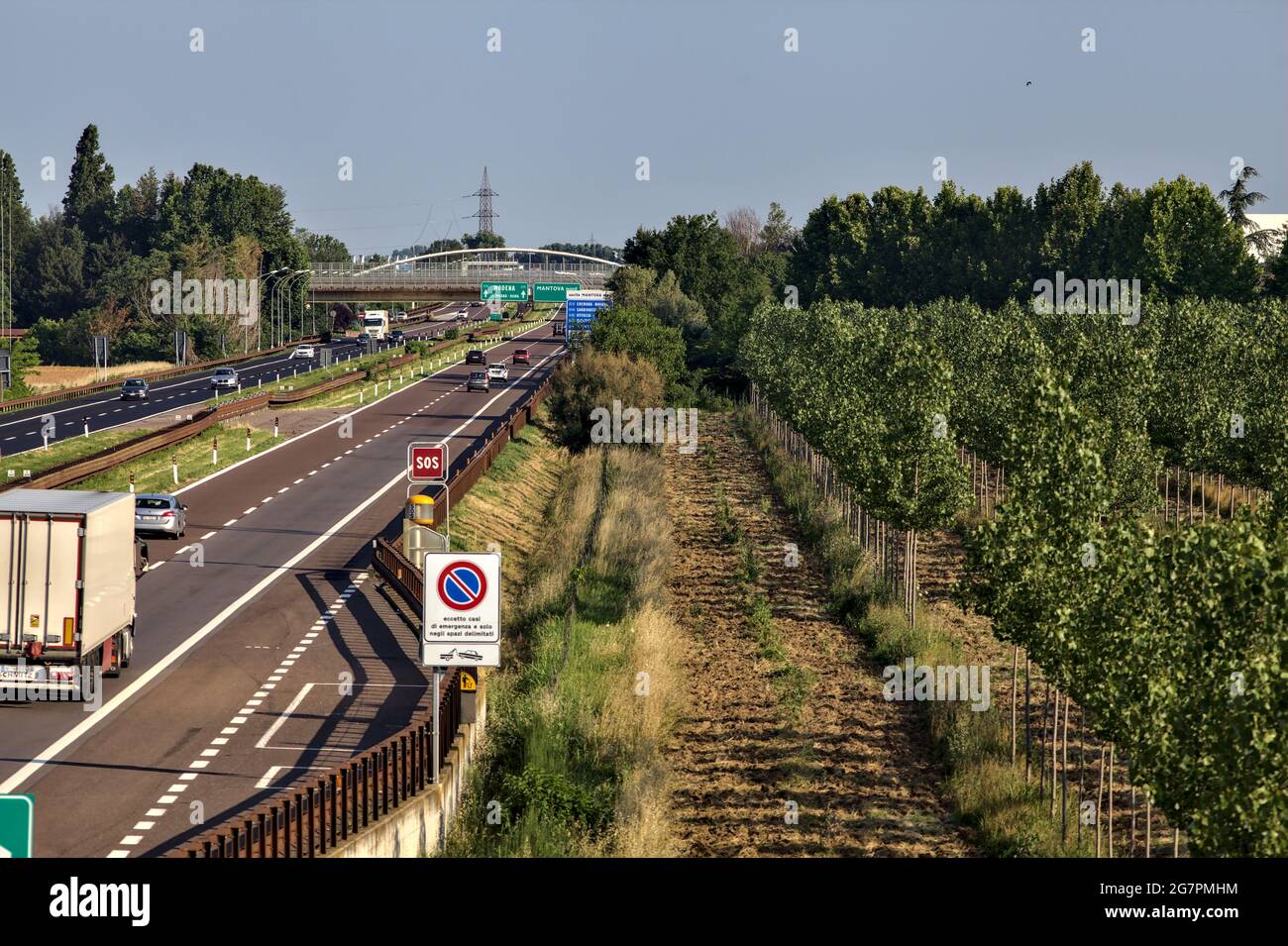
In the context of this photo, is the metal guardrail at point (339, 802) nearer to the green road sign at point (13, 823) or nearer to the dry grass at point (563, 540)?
the green road sign at point (13, 823)

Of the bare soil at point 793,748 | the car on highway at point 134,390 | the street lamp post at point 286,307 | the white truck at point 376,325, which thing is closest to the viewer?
the bare soil at point 793,748

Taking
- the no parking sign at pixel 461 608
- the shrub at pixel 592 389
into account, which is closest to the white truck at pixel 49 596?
the no parking sign at pixel 461 608

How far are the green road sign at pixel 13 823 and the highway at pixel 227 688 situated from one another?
36.6 feet

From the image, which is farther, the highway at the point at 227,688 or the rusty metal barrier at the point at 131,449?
the rusty metal barrier at the point at 131,449

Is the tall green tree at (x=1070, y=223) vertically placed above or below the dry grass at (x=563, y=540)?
above

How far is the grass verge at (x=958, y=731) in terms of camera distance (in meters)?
24.7

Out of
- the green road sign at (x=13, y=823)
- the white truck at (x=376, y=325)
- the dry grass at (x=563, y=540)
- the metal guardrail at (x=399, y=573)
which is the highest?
the white truck at (x=376, y=325)

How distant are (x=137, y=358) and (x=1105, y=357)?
388ft

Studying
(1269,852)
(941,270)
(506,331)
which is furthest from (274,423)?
(506,331)

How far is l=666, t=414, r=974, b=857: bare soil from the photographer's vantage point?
24.7m

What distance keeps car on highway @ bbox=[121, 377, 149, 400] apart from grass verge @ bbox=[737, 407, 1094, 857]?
42685mm

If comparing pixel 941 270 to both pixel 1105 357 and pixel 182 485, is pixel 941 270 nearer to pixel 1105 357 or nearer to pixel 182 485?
pixel 1105 357

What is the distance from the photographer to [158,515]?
40.5 metres

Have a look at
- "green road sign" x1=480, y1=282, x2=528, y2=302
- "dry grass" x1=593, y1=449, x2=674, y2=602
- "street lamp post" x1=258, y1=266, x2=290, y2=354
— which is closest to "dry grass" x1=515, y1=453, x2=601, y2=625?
"dry grass" x1=593, y1=449, x2=674, y2=602
